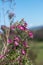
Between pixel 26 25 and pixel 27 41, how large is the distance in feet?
0.96

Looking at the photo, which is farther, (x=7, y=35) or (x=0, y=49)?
(x=0, y=49)

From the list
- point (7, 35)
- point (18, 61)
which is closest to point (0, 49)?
point (7, 35)

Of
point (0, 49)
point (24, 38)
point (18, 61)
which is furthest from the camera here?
point (0, 49)

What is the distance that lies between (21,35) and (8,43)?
0.88ft

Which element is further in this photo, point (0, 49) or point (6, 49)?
A: point (0, 49)

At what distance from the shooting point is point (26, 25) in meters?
5.30

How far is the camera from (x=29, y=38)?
533 centimetres

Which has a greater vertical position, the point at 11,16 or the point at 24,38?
the point at 11,16

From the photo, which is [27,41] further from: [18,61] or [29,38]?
[18,61]

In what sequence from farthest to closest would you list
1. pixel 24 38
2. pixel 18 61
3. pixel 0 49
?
pixel 0 49
pixel 24 38
pixel 18 61

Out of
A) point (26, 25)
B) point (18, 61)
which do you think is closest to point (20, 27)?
point (26, 25)

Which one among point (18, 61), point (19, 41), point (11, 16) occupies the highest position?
point (11, 16)

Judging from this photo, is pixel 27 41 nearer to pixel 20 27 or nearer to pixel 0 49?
pixel 20 27

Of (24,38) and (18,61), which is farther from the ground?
(24,38)
